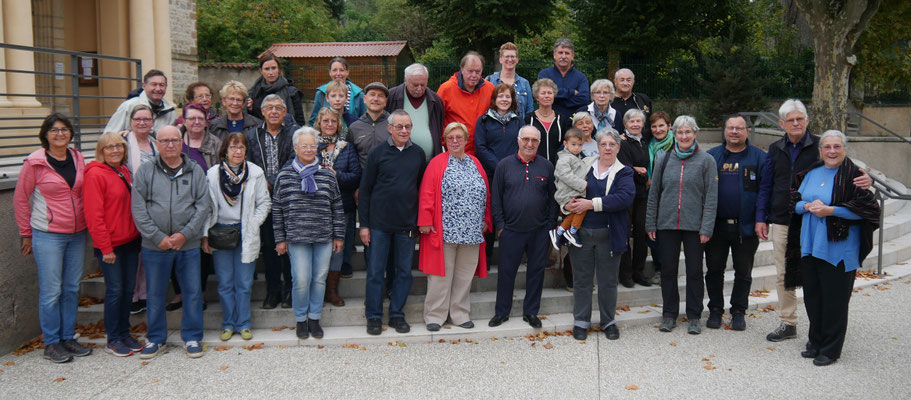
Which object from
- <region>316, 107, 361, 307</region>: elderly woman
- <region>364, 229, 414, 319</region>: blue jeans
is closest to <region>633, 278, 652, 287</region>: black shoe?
<region>364, 229, 414, 319</region>: blue jeans

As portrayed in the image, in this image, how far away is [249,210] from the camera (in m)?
5.47

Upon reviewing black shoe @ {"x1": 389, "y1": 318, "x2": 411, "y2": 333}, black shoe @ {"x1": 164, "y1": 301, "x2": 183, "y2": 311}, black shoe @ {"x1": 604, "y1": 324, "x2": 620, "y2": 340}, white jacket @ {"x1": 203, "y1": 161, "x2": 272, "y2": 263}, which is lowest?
black shoe @ {"x1": 604, "y1": 324, "x2": 620, "y2": 340}

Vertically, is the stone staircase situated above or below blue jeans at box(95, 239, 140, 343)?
below

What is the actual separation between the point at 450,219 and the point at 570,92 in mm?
2106

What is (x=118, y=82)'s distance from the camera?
45.3 feet

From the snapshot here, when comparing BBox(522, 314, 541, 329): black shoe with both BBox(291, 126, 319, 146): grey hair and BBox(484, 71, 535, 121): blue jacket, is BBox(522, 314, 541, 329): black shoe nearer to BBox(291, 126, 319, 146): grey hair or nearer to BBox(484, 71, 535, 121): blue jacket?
BBox(484, 71, 535, 121): blue jacket

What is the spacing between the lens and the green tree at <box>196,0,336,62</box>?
95.6ft

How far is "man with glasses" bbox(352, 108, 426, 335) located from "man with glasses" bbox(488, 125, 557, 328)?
77cm

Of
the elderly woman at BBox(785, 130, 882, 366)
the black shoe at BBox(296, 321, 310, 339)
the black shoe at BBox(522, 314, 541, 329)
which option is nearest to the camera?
the elderly woman at BBox(785, 130, 882, 366)

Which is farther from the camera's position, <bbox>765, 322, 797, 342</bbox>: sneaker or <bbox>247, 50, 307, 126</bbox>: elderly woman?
<bbox>247, 50, 307, 126</bbox>: elderly woman

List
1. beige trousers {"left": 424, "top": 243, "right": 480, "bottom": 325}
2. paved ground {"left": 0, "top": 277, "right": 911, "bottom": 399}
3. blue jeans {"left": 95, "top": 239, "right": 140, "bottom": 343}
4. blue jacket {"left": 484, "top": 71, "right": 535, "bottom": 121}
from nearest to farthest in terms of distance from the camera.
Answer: paved ground {"left": 0, "top": 277, "right": 911, "bottom": 399}
blue jeans {"left": 95, "top": 239, "right": 140, "bottom": 343}
beige trousers {"left": 424, "top": 243, "right": 480, "bottom": 325}
blue jacket {"left": 484, "top": 71, "right": 535, "bottom": 121}

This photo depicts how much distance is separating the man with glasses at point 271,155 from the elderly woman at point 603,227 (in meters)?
2.72

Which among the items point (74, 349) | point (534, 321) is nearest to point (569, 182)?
point (534, 321)

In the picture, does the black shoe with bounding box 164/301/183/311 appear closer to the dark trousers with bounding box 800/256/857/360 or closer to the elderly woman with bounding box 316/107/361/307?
the elderly woman with bounding box 316/107/361/307
